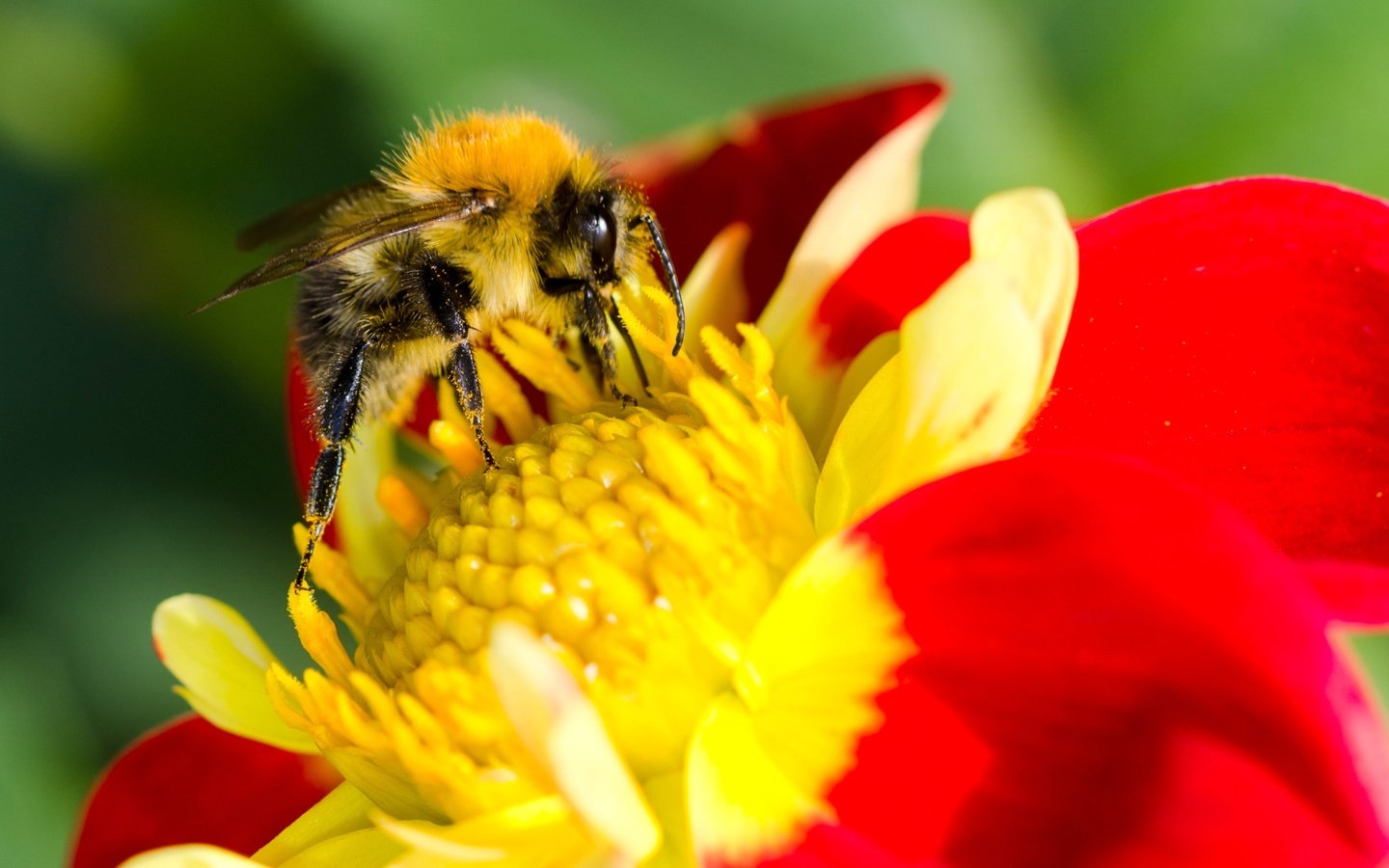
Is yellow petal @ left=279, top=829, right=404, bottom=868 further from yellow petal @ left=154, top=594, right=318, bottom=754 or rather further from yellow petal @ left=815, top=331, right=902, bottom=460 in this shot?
yellow petal @ left=815, top=331, right=902, bottom=460

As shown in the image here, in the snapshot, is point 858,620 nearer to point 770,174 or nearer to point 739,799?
point 739,799

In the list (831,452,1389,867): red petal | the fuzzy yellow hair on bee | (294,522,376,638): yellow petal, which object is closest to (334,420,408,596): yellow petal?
(294,522,376,638): yellow petal

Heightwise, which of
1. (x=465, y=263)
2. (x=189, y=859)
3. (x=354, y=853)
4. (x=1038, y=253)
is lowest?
(x=354, y=853)

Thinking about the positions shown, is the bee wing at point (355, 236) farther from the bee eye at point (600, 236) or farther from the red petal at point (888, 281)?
the red petal at point (888, 281)

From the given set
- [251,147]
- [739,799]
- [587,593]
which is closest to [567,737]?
[739,799]

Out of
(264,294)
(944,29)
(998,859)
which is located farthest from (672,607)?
(264,294)
